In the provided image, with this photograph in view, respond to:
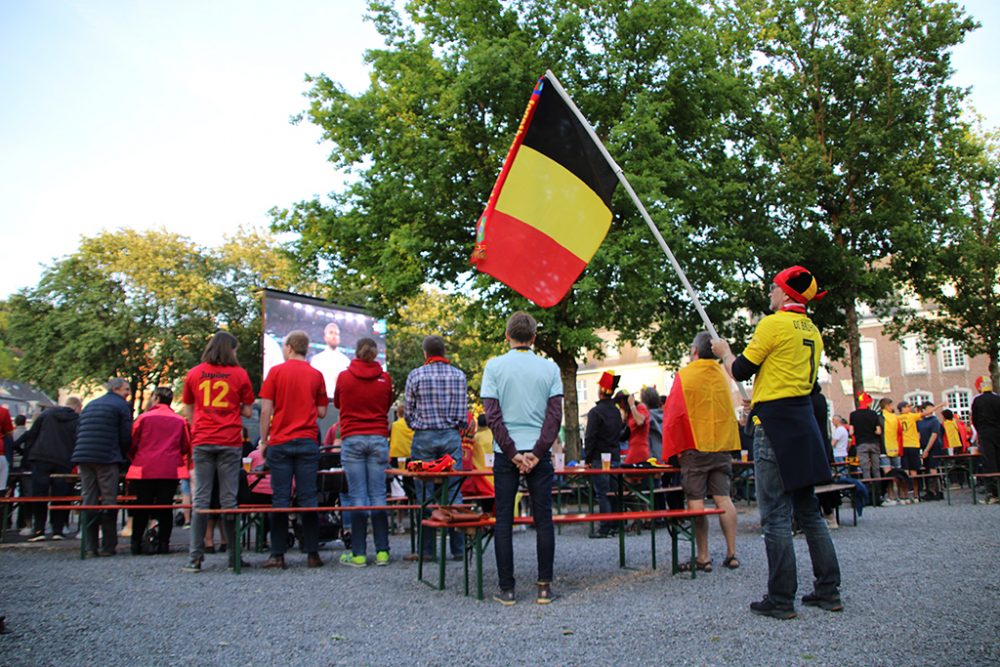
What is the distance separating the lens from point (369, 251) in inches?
949

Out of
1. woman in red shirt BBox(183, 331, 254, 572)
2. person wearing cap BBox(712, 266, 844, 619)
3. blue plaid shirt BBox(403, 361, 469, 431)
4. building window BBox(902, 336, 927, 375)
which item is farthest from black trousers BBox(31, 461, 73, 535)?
building window BBox(902, 336, 927, 375)

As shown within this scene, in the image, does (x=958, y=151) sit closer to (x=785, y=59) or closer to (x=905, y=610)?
(x=785, y=59)

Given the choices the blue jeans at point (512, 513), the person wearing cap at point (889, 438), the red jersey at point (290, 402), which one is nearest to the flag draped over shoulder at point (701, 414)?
the blue jeans at point (512, 513)

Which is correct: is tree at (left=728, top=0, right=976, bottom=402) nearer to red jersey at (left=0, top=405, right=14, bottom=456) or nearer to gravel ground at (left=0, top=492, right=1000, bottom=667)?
gravel ground at (left=0, top=492, right=1000, bottom=667)

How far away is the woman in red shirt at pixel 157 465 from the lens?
31.9 ft

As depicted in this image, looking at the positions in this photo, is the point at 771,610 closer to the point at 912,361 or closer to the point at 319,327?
the point at 319,327

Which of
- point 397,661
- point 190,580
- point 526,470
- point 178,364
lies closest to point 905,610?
point 526,470

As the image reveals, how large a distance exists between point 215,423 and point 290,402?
80 cm

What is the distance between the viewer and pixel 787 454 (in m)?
5.27

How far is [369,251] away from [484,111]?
5.05m

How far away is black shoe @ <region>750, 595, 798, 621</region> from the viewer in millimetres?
5172

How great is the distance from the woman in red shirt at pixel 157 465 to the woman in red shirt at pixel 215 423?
5.18ft

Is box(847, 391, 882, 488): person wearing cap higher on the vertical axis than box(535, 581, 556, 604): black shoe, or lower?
higher

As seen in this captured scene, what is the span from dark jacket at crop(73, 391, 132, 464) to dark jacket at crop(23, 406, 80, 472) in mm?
2463
